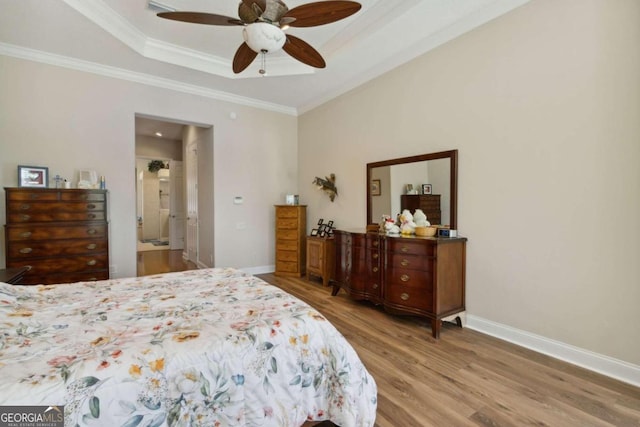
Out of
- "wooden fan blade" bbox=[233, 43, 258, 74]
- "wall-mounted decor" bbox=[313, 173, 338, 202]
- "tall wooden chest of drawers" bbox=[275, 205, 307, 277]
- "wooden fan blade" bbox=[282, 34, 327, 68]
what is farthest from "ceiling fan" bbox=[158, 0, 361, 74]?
"tall wooden chest of drawers" bbox=[275, 205, 307, 277]

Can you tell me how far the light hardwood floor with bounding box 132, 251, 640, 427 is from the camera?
1.65 metres

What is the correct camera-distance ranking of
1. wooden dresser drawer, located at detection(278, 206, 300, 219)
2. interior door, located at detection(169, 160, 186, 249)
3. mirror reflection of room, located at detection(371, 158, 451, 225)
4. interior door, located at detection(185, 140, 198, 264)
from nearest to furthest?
1. mirror reflection of room, located at detection(371, 158, 451, 225)
2. wooden dresser drawer, located at detection(278, 206, 300, 219)
3. interior door, located at detection(185, 140, 198, 264)
4. interior door, located at detection(169, 160, 186, 249)

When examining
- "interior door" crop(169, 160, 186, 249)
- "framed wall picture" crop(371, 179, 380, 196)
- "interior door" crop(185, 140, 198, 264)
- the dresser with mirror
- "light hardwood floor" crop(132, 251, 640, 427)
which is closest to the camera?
"light hardwood floor" crop(132, 251, 640, 427)

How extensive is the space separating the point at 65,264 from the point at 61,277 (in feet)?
0.45

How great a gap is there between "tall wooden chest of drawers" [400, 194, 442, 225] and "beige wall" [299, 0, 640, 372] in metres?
0.25

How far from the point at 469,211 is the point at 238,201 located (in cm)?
353

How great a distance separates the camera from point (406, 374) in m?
2.08

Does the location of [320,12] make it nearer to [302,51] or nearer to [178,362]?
[302,51]

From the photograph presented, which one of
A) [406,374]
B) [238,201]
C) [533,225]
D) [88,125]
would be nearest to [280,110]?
[238,201]

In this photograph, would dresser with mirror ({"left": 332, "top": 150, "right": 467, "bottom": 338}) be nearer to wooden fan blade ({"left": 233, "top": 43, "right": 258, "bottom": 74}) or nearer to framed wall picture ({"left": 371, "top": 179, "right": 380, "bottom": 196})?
framed wall picture ({"left": 371, "top": 179, "right": 380, "bottom": 196})

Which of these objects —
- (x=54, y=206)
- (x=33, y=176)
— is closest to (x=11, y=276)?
(x=54, y=206)

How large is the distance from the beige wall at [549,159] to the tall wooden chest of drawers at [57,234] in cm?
379

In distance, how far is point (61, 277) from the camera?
3.05m

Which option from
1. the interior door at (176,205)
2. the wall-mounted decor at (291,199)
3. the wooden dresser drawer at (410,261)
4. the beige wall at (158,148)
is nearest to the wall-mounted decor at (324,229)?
the wall-mounted decor at (291,199)
